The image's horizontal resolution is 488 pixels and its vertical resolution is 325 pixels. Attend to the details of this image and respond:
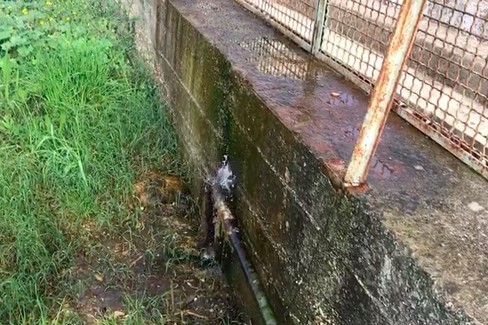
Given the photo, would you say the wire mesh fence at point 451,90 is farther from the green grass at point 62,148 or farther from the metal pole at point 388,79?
the green grass at point 62,148

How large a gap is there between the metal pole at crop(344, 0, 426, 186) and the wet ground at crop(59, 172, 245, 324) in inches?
59.4

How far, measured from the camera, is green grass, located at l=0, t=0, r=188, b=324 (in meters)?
3.06

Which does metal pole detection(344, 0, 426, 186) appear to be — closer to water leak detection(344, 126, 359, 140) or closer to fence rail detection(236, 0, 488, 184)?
fence rail detection(236, 0, 488, 184)

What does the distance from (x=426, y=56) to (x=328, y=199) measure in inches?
42.6

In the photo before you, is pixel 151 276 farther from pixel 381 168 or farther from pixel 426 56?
pixel 426 56

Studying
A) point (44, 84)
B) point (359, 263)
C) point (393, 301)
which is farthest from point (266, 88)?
point (44, 84)

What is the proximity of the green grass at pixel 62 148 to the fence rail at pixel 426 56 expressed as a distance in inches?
62.0

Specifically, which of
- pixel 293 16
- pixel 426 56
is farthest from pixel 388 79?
pixel 293 16

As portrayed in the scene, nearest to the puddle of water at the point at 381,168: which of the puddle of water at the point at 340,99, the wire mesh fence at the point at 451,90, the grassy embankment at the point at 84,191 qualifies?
the wire mesh fence at the point at 451,90

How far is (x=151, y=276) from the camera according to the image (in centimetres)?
318

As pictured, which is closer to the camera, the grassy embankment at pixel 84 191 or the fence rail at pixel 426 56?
the fence rail at pixel 426 56

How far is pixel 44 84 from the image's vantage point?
418cm

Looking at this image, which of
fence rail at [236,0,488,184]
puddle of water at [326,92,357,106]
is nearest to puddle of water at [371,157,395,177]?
fence rail at [236,0,488,184]

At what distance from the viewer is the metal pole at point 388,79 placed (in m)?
1.44
